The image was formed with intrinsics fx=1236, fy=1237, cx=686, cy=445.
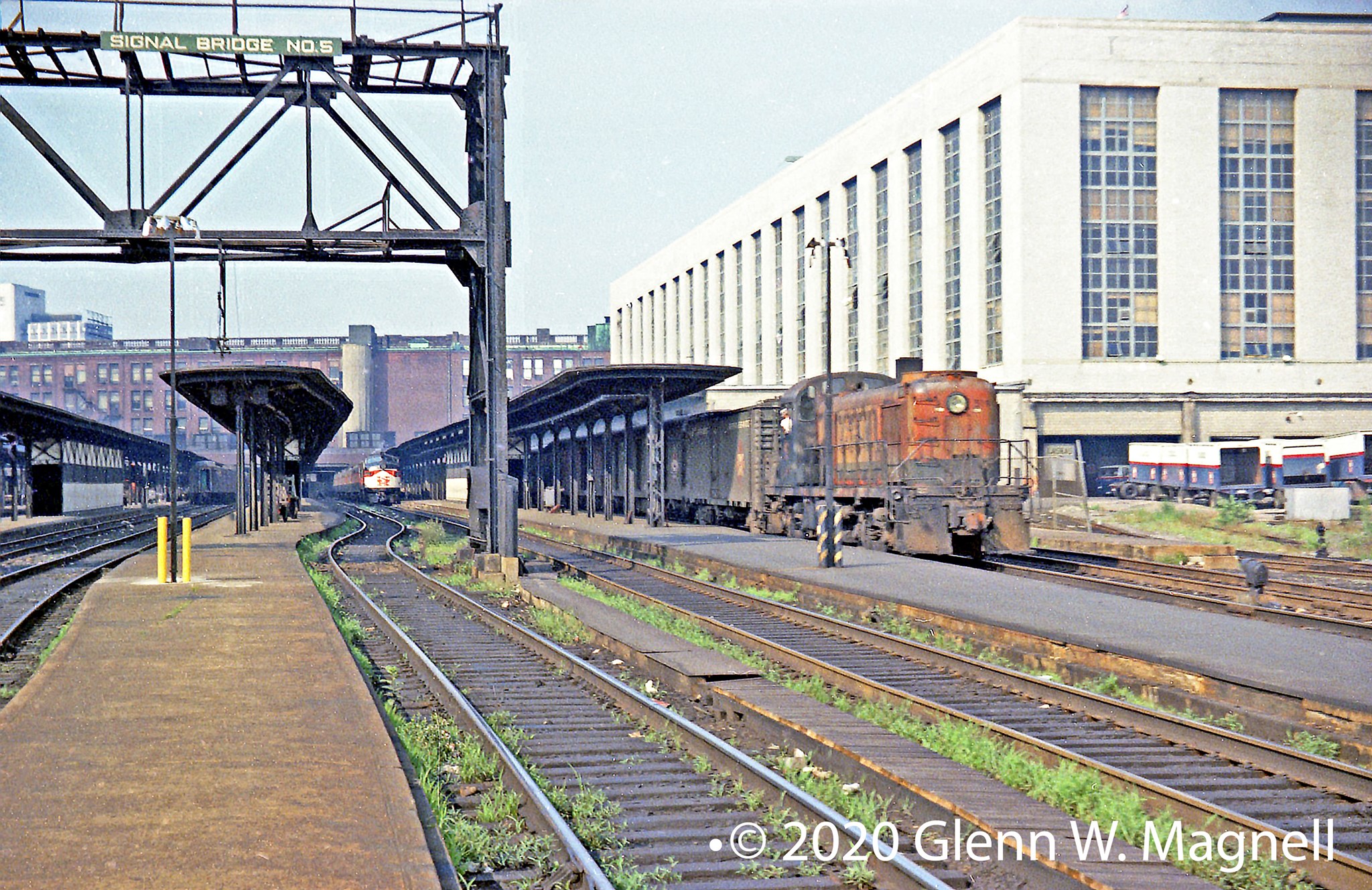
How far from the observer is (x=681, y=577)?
23891mm

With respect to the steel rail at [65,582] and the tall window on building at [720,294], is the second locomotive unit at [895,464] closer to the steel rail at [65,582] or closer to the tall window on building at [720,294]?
the steel rail at [65,582]

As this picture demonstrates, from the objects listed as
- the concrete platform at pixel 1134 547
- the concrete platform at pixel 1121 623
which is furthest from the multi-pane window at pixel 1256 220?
the concrete platform at pixel 1121 623

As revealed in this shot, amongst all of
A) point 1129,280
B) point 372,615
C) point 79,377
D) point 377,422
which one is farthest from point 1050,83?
point 79,377

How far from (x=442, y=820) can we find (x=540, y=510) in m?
60.1

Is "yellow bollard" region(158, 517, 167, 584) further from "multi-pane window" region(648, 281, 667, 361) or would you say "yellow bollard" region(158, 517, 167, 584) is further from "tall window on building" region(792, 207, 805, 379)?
"multi-pane window" region(648, 281, 667, 361)

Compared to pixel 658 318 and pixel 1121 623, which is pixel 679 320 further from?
pixel 1121 623

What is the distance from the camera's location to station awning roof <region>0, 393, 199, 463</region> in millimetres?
42719

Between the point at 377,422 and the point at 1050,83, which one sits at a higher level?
the point at 1050,83

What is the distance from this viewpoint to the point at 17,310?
162 meters

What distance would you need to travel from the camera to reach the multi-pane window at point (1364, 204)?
47875mm

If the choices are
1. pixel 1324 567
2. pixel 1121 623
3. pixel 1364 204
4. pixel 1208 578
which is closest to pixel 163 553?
pixel 1121 623

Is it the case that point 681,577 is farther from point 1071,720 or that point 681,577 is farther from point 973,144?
point 973,144

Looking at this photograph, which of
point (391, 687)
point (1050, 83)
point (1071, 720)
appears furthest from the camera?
point (1050, 83)

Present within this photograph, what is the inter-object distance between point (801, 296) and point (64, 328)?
435 ft
